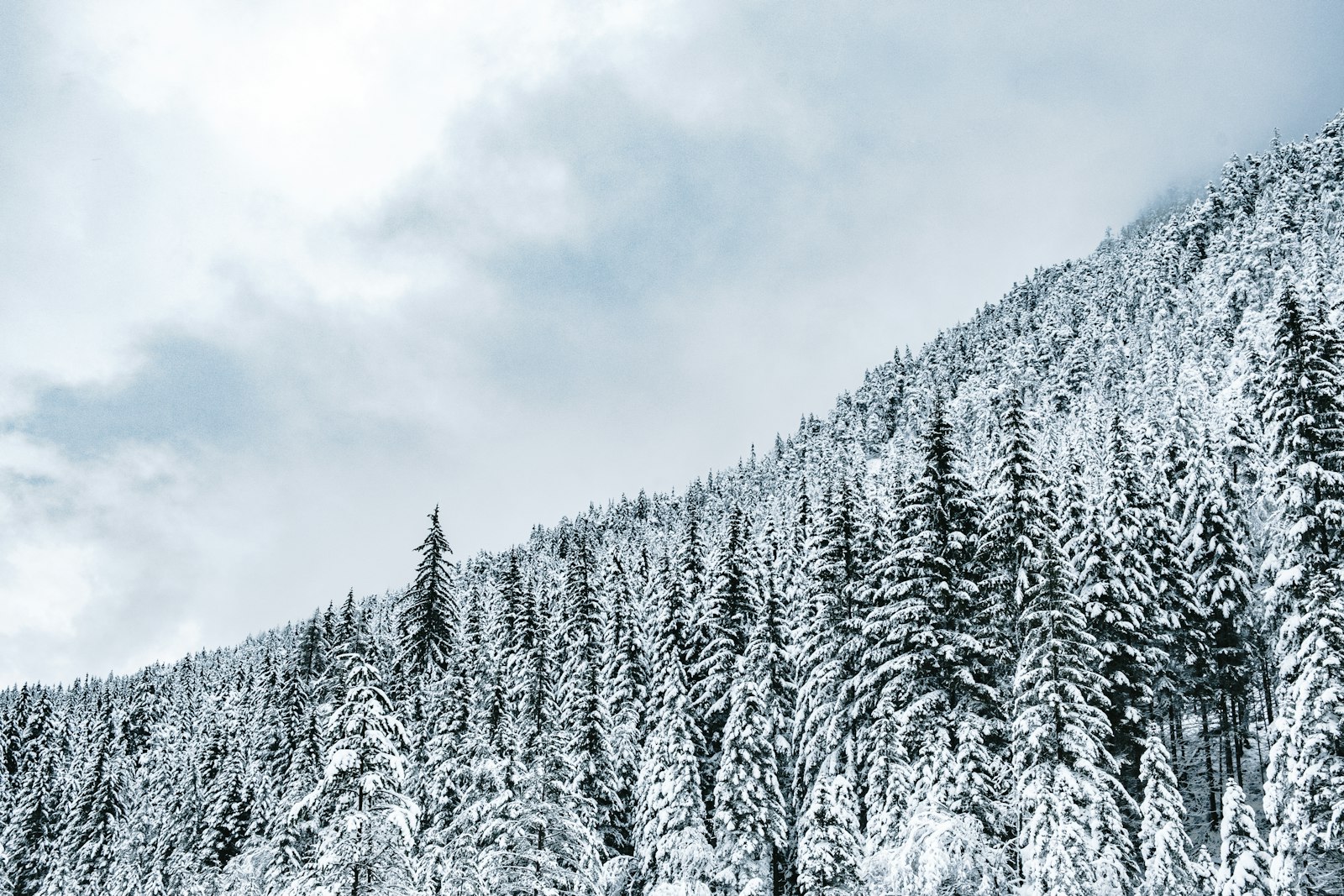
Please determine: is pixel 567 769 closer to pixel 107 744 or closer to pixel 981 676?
pixel 981 676

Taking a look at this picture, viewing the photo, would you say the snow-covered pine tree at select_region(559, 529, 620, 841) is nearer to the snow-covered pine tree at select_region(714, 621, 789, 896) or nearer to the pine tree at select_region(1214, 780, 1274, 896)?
the snow-covered pine tree at select_region(714, 621, 789, 896)

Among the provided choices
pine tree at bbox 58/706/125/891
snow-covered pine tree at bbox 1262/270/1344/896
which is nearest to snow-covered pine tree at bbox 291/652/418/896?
snow-covered pine tree at bbox 1262/270/1344/896

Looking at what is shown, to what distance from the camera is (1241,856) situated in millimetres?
21719

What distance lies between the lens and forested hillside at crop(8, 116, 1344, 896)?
2145 cm

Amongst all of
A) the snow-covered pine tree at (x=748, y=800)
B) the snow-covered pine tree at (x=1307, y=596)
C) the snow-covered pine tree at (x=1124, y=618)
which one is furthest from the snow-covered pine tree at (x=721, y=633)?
the snow-covered pine tree at (x=1307, y=596)

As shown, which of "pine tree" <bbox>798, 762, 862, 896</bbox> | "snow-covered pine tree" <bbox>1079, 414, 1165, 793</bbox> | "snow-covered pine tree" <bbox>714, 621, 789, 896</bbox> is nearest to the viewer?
"pine tree" <bbox>798, 762, 862, 896</bbox>

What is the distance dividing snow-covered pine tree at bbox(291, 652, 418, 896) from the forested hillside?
75mm

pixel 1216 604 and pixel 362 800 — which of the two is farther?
pixel 1216 604

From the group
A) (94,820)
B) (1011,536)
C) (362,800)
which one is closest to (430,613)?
(362,800)

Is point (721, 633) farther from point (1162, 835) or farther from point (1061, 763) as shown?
point (1162, 835)

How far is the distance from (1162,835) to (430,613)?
2850 centimetres

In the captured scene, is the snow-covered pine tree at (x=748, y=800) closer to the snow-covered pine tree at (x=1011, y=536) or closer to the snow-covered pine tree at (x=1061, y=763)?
the snow-covered pine tree at (x=1011, y=536)

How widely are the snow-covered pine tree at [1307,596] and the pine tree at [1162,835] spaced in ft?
8.25

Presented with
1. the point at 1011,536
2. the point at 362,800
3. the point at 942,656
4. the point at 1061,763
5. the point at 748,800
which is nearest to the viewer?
the point at 362,800
